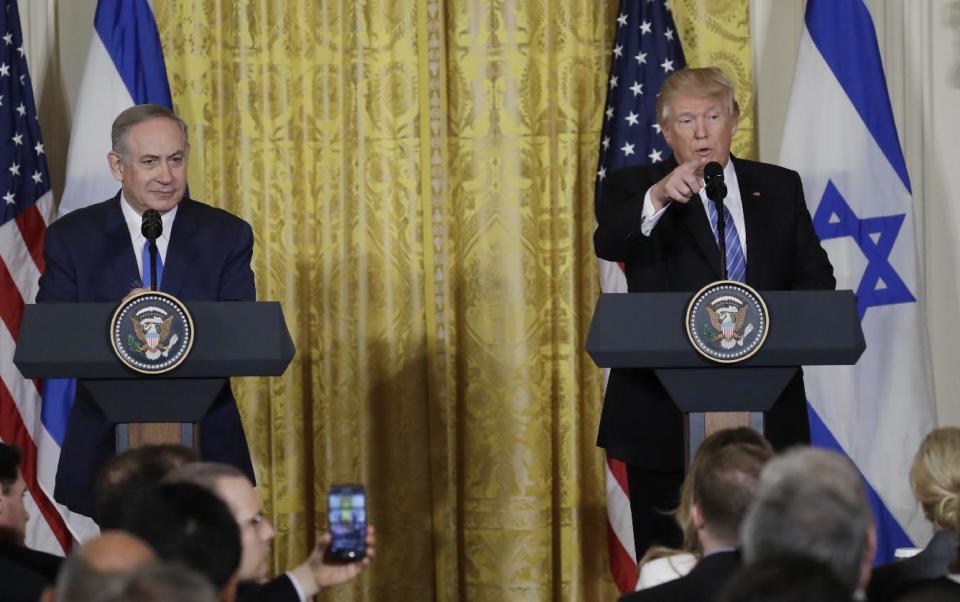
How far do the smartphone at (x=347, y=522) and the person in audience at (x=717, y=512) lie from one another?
0.57 metres

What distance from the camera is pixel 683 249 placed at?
4527 millimetres

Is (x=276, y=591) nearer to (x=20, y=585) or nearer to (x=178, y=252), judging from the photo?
Answer: (x=20, y=585)

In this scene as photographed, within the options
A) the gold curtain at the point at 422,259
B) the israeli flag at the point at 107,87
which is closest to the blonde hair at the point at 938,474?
the gold curtain at the point at 422,259

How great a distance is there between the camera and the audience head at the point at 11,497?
355cm

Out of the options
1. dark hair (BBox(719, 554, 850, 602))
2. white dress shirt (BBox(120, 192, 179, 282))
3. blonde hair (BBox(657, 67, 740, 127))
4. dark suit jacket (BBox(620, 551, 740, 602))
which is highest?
blonde hair (BBox(657, 67, 740, 127))

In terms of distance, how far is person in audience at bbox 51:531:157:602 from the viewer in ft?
6.33

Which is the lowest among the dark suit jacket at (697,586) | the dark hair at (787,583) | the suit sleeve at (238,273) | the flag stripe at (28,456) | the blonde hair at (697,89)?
the flag stripe at (28,456)

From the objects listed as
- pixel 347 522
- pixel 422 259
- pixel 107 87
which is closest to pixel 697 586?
pixel 347 522

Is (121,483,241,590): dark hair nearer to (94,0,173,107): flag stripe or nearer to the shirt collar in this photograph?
the shirt collar

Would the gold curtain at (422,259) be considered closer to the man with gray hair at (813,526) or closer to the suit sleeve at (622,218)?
the suit sleeve at (622,218)

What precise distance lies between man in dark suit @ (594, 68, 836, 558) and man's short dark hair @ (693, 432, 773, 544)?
1.37 metres

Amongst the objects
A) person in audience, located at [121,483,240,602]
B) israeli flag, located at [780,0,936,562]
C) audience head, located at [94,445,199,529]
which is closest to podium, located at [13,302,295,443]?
audience head, located at [94,445,199,529]

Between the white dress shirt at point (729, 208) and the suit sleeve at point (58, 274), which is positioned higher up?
the white dress shirt at point (729, 208)

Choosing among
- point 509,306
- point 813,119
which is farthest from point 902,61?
point 509,306
